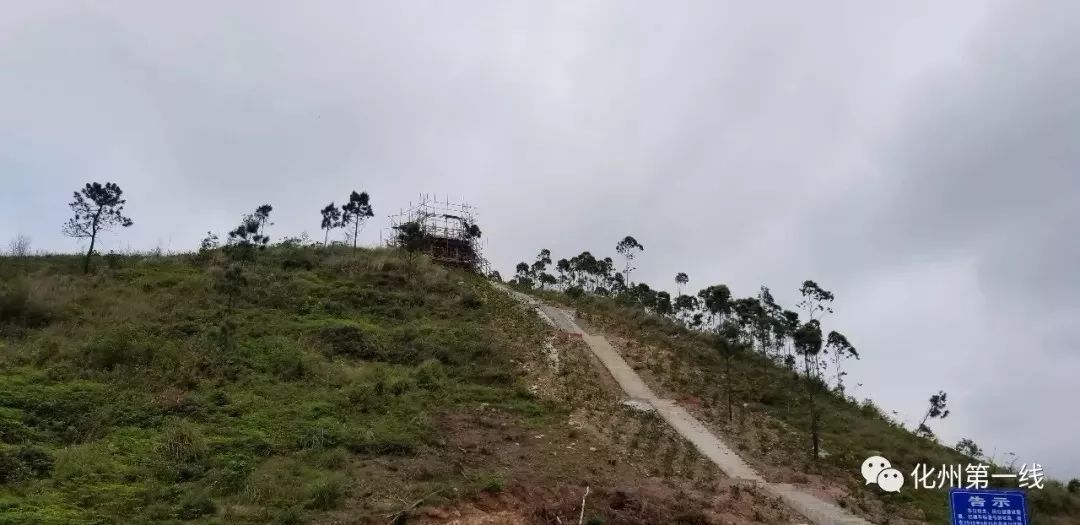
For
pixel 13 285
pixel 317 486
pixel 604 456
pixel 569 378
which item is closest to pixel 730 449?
pixel 604 456

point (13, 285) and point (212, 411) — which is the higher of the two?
point (13, 285)

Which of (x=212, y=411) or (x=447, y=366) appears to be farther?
(x=447, y=366)

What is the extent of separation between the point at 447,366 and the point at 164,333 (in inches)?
310

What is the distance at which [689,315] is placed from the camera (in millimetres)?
40250

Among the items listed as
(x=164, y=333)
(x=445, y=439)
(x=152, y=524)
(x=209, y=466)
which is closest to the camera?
(x=152, y=524)

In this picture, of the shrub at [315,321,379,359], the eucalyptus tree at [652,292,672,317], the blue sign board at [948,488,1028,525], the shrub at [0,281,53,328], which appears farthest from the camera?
the eucalyptus tree at [652,292,672,317]

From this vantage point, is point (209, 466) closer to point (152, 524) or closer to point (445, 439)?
point (152, 524)

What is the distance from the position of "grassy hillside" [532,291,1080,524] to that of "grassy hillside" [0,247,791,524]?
2134 mm

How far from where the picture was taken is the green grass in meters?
11.0

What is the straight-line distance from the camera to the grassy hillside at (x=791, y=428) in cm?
1448
